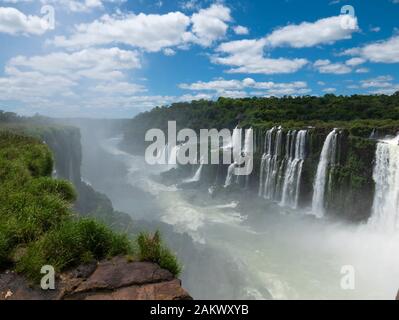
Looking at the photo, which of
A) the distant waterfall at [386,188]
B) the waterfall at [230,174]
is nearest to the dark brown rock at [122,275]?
the distant waterfall at [386,188]

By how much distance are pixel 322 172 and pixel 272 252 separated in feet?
37.1

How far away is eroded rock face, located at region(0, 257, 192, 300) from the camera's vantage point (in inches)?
166

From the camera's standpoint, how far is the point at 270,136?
1655 inches

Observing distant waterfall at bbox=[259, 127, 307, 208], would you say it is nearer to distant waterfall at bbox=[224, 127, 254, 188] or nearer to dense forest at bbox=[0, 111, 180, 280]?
distant waterfall at bbox=[224, 127, 254, 188]

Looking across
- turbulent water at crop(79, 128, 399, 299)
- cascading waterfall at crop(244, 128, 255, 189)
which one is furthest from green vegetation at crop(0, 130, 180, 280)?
cascading waterfall at crop(244, 128, 255, 189)

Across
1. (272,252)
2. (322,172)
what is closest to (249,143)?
(322,172)

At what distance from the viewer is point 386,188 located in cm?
2698

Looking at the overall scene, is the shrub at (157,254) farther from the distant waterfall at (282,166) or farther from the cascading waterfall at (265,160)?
the cascading waterfall at (265,160)
